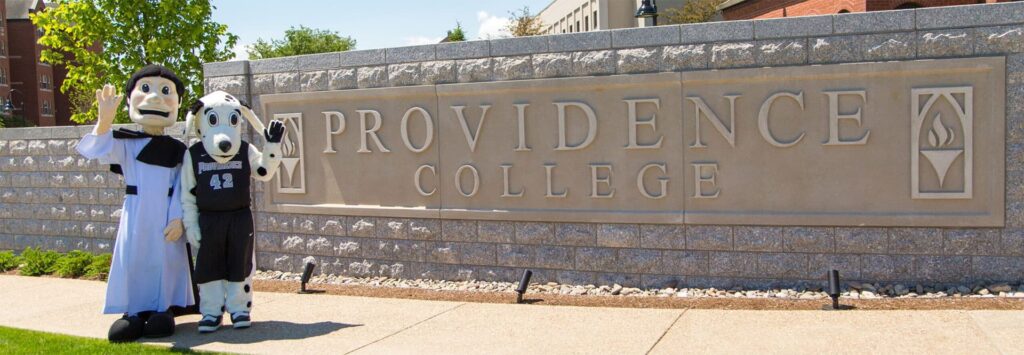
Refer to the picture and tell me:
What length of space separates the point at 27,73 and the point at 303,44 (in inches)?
1179

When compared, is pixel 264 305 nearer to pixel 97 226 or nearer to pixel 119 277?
pixel 119 277

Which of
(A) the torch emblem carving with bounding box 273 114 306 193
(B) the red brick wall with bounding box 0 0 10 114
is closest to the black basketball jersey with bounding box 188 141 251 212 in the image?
(A) the torch emblem carving with bounding box 273 114 306 193

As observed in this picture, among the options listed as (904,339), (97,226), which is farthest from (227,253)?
(97,226)

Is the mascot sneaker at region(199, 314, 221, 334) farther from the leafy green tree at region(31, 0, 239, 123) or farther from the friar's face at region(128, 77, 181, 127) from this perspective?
the leafy green tree at region(31, 0, 239, 123)

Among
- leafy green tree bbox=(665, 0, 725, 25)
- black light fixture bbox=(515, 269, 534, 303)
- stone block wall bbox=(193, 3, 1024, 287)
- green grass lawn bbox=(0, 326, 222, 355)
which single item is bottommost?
green grass lawn bbox=(0, 326, 222, 355)

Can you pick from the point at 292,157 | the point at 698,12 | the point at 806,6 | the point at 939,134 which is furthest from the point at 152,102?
the point at 698,12

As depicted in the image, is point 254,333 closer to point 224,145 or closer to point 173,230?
point 173,230

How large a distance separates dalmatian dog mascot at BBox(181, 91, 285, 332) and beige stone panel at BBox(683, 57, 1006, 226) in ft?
11.6

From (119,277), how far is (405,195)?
2.95 meters

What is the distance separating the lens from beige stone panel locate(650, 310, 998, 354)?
18.2 ft

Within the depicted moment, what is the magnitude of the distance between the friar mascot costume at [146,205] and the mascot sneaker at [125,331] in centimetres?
4

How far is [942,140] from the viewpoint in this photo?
23.3 feet

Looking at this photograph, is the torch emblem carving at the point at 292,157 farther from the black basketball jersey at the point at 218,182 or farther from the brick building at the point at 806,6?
the brick building at the point at 806,6

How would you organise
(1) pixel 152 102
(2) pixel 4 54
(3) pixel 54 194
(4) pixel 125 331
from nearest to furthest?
(4) pixel 125 331, (1) pixel 152 102, (3) pixel 54 194, (2) pixel 4 54
